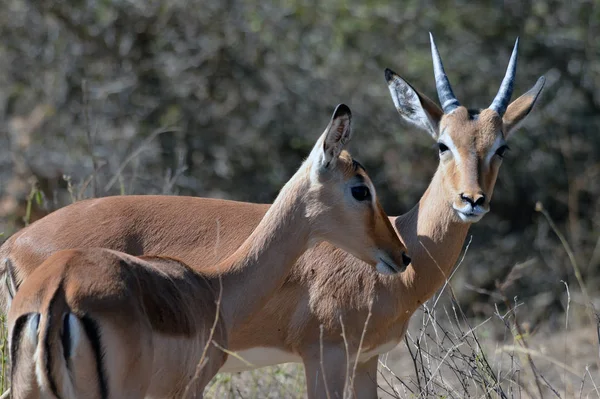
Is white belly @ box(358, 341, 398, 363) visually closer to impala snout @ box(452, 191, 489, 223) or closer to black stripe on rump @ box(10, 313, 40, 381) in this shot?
impala snout @ box(452, 191, 489, 223)

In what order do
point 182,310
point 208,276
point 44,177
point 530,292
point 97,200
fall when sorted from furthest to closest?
point 530,292
point 44,177
point 97,200
point 208,276
point 182,310

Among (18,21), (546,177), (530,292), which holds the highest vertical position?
(18,21)

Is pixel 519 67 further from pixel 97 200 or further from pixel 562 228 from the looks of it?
pixel 97 200

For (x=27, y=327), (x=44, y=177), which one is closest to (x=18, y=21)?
(x=44, y=177)

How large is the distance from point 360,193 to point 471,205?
831mm

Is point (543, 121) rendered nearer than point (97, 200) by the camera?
No

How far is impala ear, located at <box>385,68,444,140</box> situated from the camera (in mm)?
6793

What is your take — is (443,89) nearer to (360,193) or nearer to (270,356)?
(360,193)

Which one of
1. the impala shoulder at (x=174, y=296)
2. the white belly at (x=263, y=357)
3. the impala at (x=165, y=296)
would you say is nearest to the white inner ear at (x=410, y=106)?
the impala at (x=165, y=296)

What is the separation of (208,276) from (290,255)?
0.47m

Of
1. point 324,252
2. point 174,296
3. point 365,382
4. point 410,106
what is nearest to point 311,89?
point 410,106

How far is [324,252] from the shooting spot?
652cm

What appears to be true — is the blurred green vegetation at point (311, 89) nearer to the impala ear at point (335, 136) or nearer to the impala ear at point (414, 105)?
the impala ear at point (414, 105)

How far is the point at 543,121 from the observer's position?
13391 mm
